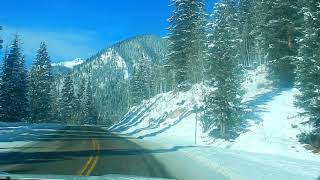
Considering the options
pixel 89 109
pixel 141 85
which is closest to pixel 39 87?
pixel 141 85

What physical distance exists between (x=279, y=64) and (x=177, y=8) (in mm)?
25094

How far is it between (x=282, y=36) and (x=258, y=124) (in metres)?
11.4

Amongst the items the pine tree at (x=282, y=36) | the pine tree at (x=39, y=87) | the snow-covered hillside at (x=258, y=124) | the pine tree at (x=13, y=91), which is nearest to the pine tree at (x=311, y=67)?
the snow-covered hillside at (x=258, y=124)

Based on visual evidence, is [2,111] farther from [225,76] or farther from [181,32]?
[225,76]

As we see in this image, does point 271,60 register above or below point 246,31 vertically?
below

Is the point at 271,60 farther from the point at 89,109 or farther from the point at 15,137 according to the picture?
the point at 89,109

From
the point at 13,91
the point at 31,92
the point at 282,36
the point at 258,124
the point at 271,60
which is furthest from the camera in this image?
the point at 31,92

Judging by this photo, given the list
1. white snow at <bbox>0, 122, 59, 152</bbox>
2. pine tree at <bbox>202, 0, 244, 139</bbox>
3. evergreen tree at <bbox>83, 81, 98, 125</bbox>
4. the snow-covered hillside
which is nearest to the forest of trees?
pine tree at <bbox>202, 0, 244, 139</bbox>

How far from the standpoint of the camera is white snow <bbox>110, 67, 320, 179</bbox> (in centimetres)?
2097

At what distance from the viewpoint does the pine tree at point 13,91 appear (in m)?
72.1

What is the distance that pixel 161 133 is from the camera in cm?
5434

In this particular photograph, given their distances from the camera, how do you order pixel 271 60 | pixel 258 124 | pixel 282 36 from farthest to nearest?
pixel 271 60 → pixel 282 36 → pixel 258 124

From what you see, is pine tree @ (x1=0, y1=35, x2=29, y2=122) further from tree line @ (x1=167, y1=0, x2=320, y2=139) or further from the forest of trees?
tree line @ (x1=167, y1=0, x2=320, y2=139)

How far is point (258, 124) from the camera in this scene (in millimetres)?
36562
